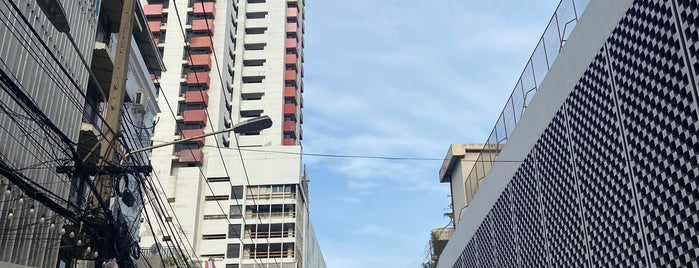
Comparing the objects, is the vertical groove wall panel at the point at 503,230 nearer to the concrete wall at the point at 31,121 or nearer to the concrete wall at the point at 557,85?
the concrete wall at the point at 557,85

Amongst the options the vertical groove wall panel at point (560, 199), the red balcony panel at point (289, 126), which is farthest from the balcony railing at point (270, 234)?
the vertical groove wall panel at point (560, 199)

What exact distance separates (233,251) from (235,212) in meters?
4.20

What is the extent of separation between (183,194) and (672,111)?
5568 cm

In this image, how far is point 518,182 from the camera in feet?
48.8

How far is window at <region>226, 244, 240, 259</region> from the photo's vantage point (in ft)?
188

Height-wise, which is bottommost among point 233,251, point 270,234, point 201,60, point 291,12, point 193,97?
point 233,251

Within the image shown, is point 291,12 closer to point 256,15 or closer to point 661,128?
point 256,15

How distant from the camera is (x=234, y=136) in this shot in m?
65.0

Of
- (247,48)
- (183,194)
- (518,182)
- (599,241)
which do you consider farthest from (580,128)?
(247,48)

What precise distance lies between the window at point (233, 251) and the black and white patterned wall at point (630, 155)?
47.4m

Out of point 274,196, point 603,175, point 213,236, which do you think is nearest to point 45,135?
point 603,175

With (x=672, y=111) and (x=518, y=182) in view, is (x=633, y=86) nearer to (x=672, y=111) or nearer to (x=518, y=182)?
(x=672, y=111)

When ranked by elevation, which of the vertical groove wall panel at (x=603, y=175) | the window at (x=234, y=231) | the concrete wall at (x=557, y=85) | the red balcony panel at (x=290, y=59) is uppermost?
the red balcony panel at (x=290, y=59)

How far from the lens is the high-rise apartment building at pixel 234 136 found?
58281 millimetres
